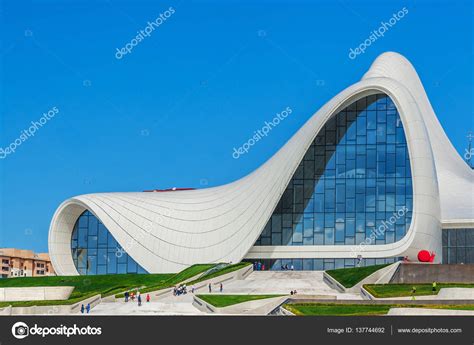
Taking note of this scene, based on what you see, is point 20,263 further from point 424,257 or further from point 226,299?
point 226,299

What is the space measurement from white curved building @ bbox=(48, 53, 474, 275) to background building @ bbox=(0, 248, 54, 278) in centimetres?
4740

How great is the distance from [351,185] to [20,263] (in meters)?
62.4

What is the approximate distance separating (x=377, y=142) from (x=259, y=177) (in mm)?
7402

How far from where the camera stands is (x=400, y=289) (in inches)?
1500

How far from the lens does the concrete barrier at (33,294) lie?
125 ft

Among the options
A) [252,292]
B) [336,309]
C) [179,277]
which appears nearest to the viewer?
[336,309]

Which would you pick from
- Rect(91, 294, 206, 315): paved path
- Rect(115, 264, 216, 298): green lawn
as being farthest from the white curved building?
Rect(91, 294, 206, 315): paved path

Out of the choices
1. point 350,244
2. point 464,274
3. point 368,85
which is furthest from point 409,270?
point 368,85

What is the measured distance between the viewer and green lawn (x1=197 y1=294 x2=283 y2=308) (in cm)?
3444

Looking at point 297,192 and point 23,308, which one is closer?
point 23,308

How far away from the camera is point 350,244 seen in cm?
5247

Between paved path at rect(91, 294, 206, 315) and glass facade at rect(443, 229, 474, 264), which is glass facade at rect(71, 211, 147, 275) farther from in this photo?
glass facade at rect(443, 229, 474, 264)

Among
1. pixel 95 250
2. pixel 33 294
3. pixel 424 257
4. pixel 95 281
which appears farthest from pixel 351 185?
pixel 33 294
